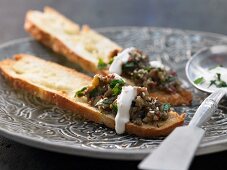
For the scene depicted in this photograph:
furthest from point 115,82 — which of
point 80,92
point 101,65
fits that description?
point 101,65

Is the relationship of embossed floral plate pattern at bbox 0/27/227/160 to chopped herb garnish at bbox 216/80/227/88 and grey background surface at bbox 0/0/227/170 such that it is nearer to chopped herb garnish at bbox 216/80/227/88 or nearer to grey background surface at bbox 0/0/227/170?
chopped herb garnish at bbox 216/80/227/88

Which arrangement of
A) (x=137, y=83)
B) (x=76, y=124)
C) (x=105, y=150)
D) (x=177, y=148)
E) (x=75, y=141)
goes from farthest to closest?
(x=137, y=83) → (x=76, y=124) → (x=75, y=141) → (x=105, y=150) → (x=177, y=148)

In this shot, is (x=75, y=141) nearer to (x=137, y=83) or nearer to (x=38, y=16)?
(x=137, y=83)

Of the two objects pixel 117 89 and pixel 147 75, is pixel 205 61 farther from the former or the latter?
pixel 117 89

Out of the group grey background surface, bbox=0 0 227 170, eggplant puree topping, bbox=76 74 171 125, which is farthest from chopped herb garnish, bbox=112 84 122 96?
grey background surface, bbox=0 0 227 170

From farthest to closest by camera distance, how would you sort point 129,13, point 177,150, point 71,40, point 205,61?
point 129,13, point 71,40, point 205,61, point 177,150

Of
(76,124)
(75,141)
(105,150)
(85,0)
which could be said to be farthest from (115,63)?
(85,0)
